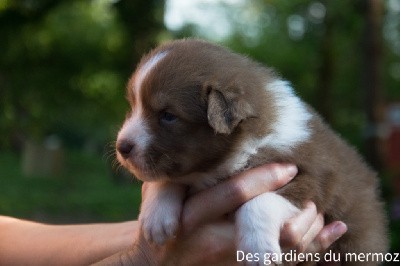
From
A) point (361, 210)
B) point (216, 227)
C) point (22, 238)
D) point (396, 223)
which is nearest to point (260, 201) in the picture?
point (216, 227)

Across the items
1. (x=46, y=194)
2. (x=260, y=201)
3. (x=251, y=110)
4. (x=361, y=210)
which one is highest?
(x=251, y=110)

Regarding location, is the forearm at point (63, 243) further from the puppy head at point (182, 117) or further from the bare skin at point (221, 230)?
the puppy head at point (182, 117)

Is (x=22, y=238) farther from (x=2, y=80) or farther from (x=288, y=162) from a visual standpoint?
(x=2, y=80)

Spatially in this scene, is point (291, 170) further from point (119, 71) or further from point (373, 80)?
point (119, 71)

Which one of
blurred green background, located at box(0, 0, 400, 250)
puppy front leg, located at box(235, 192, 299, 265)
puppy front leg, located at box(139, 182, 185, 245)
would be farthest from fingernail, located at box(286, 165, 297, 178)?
blurred green background, located at box(0, 0, 400, 250)

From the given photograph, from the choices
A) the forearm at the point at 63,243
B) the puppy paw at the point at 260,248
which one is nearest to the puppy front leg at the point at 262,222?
the puppy paw at the point at 260,248

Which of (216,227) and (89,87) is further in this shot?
(89,87)
